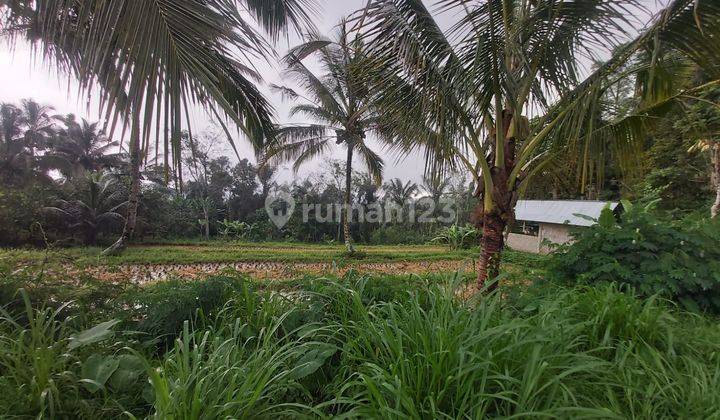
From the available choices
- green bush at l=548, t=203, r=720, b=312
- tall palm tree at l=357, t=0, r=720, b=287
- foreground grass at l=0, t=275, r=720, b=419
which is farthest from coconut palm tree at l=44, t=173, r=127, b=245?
green bush at l=548, t=203, r=720, b=312

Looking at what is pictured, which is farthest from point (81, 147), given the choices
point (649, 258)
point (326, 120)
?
point (649, 258)

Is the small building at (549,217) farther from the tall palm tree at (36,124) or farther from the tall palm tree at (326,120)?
the tall palm tree at (36,124)

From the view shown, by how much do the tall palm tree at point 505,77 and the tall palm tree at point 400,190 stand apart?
52.9ft

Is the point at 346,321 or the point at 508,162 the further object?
the point at 508,162

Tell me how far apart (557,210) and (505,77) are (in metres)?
12.2

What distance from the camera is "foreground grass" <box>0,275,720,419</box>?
105cm

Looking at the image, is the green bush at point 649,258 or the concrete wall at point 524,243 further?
the concrete wall at point 524,243

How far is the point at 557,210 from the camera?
12492mm

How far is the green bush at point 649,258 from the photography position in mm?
2485

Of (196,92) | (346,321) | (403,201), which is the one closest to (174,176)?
(196,92)

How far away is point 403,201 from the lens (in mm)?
19281

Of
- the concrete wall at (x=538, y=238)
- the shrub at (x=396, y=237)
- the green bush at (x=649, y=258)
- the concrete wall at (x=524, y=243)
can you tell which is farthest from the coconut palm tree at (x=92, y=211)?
the concrete wall at (x=524, y=243)

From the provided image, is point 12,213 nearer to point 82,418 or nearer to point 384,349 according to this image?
point 82,418

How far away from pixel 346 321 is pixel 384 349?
424mm
